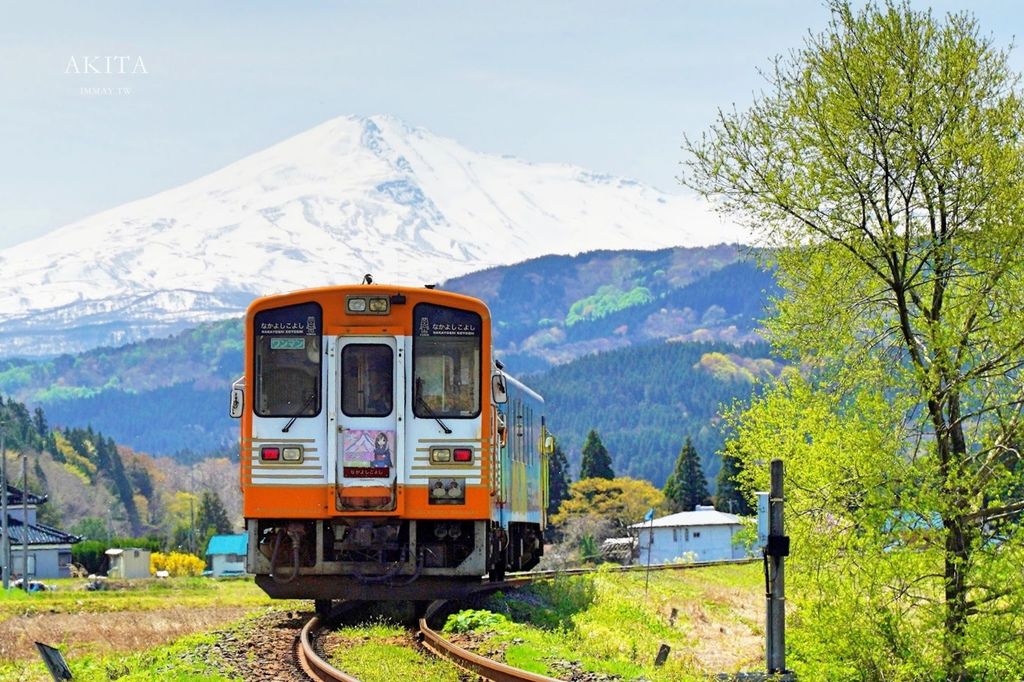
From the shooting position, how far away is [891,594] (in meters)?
15.6

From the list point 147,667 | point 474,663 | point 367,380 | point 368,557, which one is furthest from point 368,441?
point 474,663

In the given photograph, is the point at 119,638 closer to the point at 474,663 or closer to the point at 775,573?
the point at 474,663

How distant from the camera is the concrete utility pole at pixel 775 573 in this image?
13031 millimetres

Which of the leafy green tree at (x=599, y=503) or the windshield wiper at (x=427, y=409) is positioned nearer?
the windshield wiper at (x=427, y=409)

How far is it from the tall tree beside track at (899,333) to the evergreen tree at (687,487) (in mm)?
83703

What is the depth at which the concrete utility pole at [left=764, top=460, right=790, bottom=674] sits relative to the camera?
42.8 feet

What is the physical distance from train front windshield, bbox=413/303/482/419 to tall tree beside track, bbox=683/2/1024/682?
3.44m

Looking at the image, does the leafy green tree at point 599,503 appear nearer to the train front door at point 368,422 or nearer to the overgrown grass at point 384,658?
the train front door at point 368,422

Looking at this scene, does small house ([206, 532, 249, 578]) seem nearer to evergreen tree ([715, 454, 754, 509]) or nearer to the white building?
the white building

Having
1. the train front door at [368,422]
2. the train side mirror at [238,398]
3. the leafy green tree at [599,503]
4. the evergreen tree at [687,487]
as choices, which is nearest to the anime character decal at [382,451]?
the train front door at [368,422]

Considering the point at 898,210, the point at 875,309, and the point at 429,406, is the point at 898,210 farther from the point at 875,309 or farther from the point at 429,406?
the point at 429,406

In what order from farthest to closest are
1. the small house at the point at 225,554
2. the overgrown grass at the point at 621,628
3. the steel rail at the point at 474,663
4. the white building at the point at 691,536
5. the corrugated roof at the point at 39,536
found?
the small house at the point at 225,554 < the white building at the point at 691,536 < the corrugated roof at the point at 39,536 < the overgrown grass at the point at 621,628 < the steel rail at the point at 474,663

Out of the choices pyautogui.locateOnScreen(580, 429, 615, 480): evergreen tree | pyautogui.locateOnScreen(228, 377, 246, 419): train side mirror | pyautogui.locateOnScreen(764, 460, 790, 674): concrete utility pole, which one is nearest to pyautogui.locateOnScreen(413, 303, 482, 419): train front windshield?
pyautogui.locateOnScreen(228, 377, 246, 419): train side mirror

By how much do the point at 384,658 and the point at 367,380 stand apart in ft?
13.6
